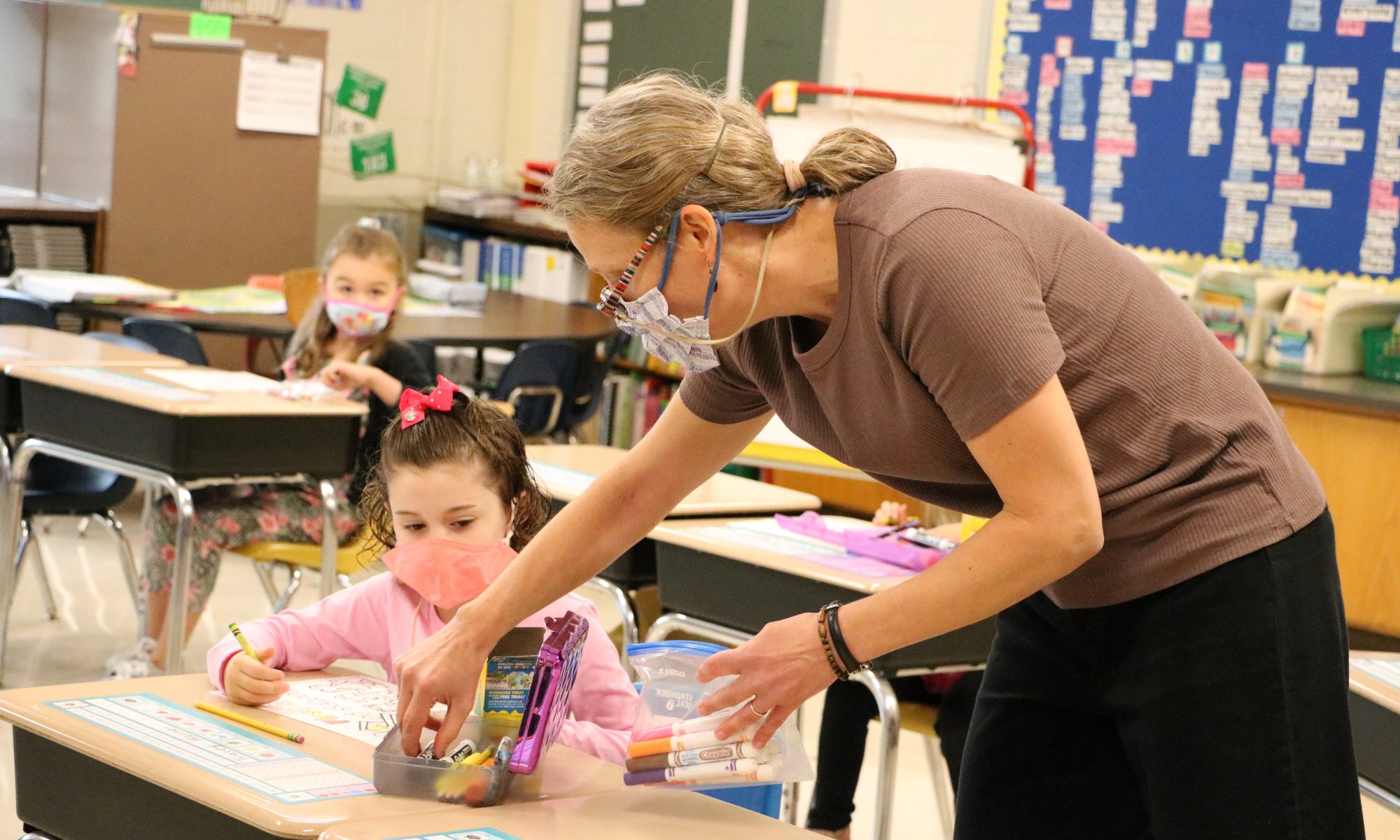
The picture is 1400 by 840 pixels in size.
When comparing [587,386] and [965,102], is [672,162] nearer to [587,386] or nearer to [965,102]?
[965,102]

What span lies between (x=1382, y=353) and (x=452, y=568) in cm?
337

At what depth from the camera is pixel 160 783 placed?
4.47 ft

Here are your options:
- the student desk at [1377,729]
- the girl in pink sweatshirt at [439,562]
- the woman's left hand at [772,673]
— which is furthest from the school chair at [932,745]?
the woman's left hand at [772,673]

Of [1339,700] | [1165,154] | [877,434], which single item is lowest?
[1339,700]

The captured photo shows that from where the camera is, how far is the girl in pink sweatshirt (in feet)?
5.85

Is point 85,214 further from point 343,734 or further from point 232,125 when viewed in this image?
point 343,734

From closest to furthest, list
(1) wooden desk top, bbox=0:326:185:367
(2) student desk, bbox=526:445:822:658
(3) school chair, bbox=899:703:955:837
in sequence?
(3) school chair, bbox=899:703:955:837 → (2) student desk, bbox=526:445:822:658 → (1) wooden desk top, bbox=0:326:185:367

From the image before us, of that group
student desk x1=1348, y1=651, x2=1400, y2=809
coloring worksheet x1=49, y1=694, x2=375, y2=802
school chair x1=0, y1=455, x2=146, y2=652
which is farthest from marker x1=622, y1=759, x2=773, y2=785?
school chair x1=0, y1=455, x2=146, y2=652

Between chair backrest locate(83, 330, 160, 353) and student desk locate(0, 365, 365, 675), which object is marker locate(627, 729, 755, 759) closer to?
student desk locate(0, 365, 365, 675)

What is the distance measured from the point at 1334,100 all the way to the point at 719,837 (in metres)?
3.86

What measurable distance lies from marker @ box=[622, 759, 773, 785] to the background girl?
2.11 metres

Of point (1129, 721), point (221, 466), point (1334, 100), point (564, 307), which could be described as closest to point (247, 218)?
point (564, 307)

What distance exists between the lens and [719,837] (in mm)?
1302

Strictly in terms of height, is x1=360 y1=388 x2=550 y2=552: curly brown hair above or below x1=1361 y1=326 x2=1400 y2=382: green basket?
below
